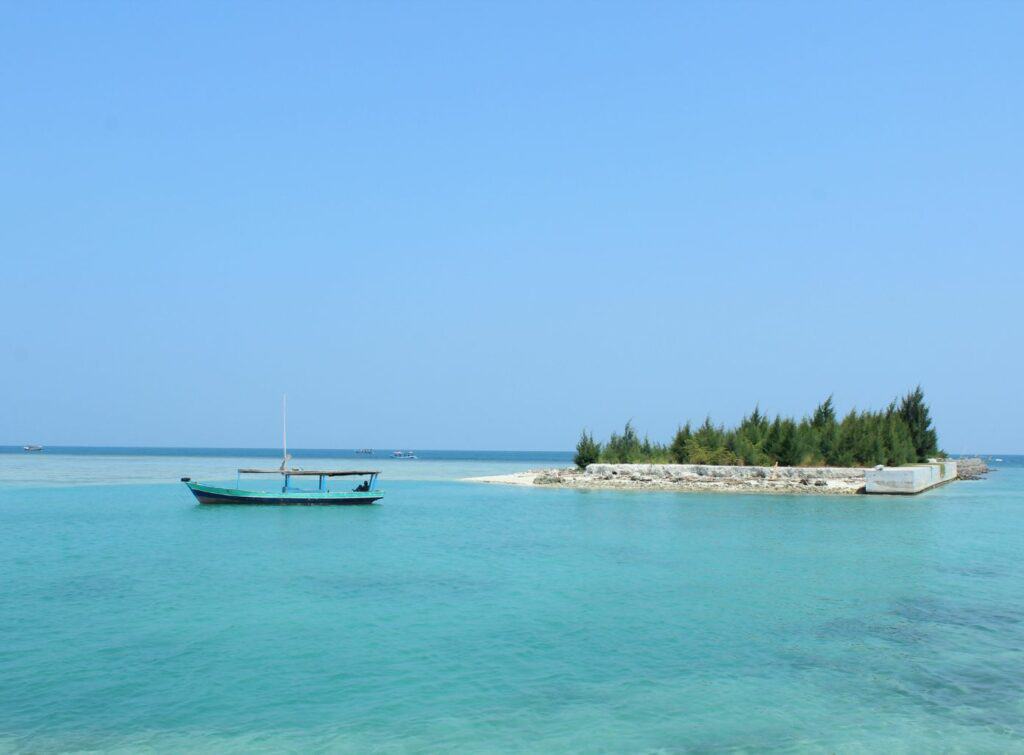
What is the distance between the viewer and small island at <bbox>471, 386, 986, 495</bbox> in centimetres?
4391

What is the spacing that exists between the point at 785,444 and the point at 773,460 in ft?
3.91

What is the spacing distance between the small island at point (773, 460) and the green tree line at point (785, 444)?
58 mm

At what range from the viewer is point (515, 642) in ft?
42.5

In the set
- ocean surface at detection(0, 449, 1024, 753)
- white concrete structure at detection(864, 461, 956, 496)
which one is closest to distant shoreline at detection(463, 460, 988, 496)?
white concrete structure at detection(864, 461, 956, 496)

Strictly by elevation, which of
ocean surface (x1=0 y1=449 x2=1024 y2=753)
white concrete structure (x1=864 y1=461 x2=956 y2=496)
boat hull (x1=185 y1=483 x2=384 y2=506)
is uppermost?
white concrete structure (x1=864 y1=461 x2=956 y2=496)

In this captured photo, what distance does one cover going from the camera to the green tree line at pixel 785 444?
48.4 m

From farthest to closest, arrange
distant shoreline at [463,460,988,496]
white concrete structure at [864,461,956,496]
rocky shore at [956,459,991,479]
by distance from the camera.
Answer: rocky shore at [956,459,991,479] < distant shoreline at [463,460,988,496] < white concrete structure at [864,461,956,496]

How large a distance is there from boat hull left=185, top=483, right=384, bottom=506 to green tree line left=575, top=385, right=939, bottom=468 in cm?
2118

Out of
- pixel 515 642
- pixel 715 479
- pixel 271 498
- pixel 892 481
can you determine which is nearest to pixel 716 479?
pixel 715 479

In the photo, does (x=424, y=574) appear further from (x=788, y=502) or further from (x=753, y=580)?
(x=788, y=502)

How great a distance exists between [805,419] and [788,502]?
53.4 ft

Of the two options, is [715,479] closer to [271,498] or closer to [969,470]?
[271,498]

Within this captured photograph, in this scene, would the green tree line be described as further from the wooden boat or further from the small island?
the wooden boat

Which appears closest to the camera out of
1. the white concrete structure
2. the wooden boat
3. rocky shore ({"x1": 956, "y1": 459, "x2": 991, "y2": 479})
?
the wooden boat
